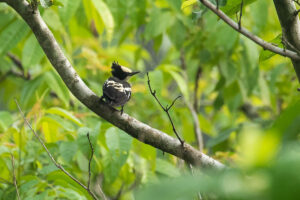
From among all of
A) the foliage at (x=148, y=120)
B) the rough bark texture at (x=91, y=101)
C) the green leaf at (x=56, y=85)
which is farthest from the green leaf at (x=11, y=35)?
the rough bark texture at (x=91, y=101)

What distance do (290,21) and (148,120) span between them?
377 centimetres

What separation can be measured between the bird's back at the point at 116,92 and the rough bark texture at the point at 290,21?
1266 millimetres

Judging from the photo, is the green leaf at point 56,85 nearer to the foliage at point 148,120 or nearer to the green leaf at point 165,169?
the foliage at point 148,120

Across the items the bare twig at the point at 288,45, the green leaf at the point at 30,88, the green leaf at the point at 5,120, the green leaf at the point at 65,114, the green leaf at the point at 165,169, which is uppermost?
the bare twig at the point at 288,45

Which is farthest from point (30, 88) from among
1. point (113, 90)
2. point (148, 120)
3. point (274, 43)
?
point (274, 43)

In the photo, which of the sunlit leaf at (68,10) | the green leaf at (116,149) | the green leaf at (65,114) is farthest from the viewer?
the sunlit leaf at (68,10)

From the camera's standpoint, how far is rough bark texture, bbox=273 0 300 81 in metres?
1.95

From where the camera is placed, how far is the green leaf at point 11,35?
3.46 metres

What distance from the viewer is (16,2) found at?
2.35 m

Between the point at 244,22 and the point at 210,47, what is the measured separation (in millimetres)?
764

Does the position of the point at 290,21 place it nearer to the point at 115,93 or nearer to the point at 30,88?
the point at 115,93

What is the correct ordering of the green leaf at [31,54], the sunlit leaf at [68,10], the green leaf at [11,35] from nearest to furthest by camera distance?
the sunlit leaf at [68,10]
the green leaf at [11,35]
the green leaf at [31,54]

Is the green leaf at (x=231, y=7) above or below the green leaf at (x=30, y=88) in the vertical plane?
above

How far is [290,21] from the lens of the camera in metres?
1.97
